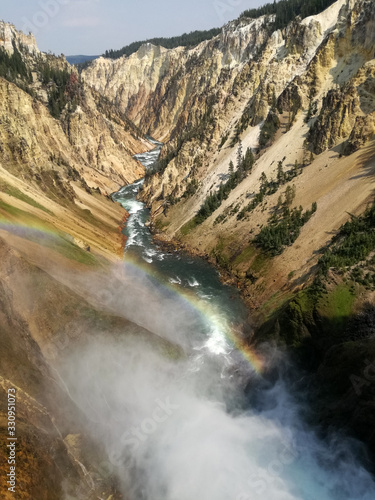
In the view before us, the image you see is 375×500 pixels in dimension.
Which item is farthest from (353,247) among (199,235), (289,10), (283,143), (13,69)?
(289,10)

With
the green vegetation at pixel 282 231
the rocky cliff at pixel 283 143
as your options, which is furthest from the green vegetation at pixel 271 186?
the green vegetation at pixel 282 231

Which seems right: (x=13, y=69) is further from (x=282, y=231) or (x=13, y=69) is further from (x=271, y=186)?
(x=282, y=231)

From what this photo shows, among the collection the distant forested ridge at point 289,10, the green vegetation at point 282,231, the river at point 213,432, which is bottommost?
the river at point 213,432

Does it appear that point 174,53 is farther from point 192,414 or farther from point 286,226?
point 192,414

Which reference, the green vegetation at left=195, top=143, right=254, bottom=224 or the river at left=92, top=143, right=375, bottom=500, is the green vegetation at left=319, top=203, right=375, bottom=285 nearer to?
the river at left=92, top=143, right=375, bottom=500

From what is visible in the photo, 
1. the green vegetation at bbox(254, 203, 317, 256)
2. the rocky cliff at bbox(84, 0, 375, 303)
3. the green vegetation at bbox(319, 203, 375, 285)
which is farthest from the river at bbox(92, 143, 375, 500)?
the green vegetation at bbox(254, 203, 317, 256)

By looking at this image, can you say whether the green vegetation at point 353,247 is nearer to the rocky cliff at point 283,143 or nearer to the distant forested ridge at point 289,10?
the rocky cliff at point 283,143
